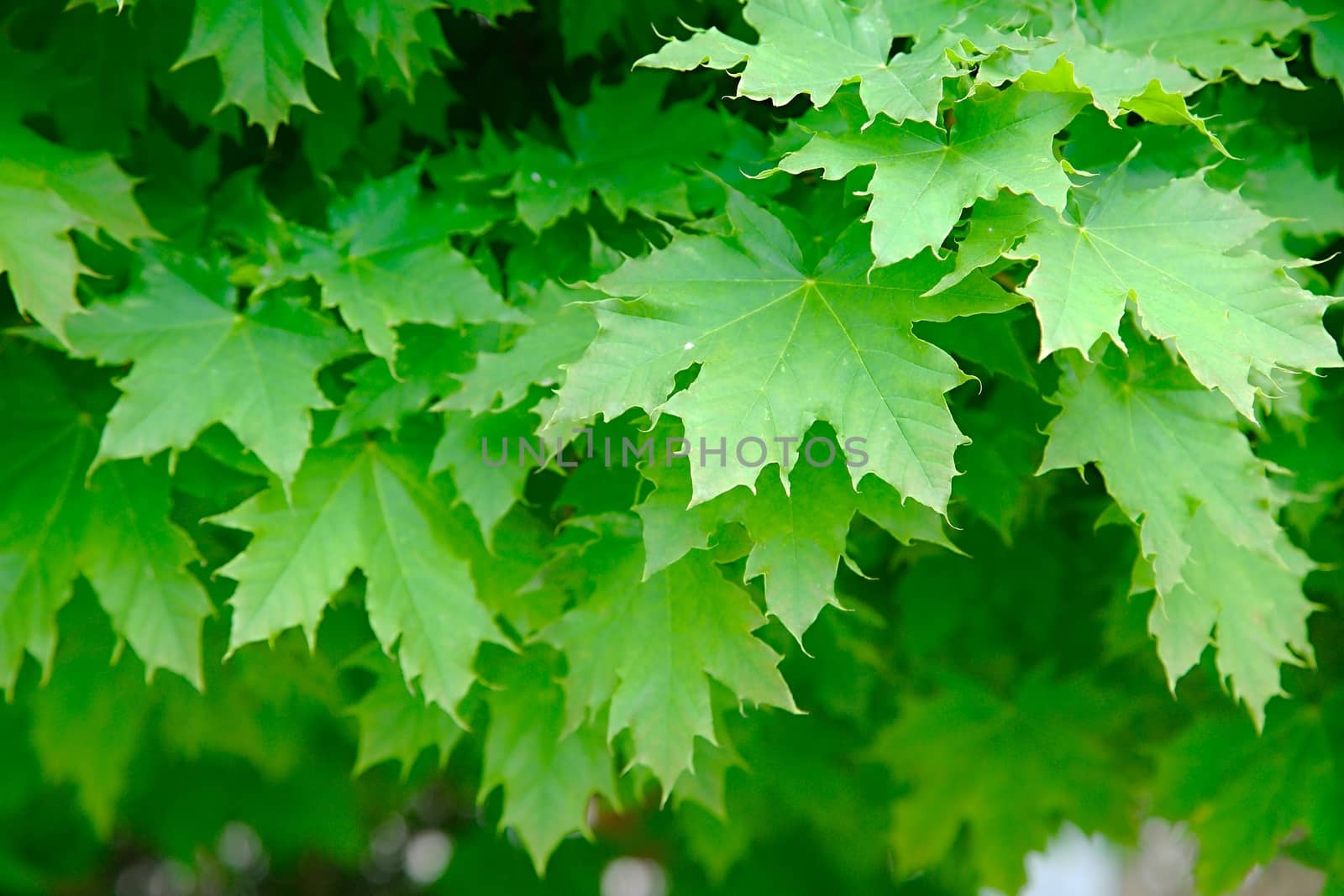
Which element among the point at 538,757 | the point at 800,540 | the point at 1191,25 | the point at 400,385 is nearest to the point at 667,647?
the point at 800,540

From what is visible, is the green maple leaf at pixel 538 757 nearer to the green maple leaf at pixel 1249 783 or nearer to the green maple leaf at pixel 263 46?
the green maple leaf at pixel 263 46

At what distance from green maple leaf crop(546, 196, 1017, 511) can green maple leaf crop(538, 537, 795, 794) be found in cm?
28

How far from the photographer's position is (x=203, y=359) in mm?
1537

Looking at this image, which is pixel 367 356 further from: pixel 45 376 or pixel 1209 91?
pixel 1209 91

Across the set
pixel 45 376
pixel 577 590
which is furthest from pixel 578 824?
pixel 45 376

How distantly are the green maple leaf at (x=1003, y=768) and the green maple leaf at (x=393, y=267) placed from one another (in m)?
1.36

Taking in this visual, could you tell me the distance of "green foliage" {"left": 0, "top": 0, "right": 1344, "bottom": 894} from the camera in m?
1.25

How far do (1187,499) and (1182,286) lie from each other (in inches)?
12.8

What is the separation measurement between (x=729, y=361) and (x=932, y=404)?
231 millimetres

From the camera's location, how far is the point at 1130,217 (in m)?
1.31

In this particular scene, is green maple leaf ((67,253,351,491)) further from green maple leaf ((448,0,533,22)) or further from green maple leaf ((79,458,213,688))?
green maple leaf ((448,0,533,22))

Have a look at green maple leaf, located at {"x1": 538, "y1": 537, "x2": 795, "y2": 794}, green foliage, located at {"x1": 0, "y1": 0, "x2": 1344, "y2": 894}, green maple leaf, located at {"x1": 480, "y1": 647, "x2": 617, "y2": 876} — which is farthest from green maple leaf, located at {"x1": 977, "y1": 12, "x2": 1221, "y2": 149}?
green maple leaf, located at {"x1": 480, "y1": 647, "x2": 617, "y2": 876}

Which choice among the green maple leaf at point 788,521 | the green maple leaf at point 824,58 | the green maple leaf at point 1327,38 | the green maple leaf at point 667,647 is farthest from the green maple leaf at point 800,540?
the green maple leaf at point 1327,38

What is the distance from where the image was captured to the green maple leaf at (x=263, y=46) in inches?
58.5
